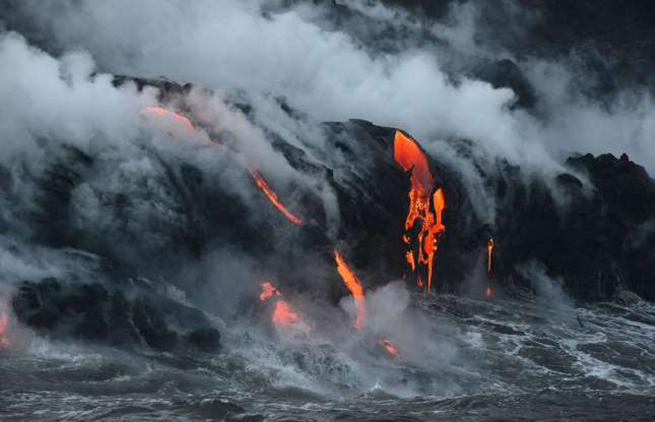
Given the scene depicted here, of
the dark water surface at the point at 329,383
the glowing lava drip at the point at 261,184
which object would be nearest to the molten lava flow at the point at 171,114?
the glowing lava drip at the point at 261,184

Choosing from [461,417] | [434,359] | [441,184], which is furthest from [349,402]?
[441,184]

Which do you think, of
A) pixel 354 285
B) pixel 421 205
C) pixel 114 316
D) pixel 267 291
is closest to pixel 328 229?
pixel 354 285

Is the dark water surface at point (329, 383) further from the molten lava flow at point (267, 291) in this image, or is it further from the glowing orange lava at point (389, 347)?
the molten lava flow at point (267, 291)

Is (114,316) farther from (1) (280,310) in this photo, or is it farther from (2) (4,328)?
(1) (280,310)

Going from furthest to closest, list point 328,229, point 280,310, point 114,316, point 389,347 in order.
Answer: point 328,229
point 280,310
point 389,347
point 114,316

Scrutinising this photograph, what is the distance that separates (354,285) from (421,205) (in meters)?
6.80

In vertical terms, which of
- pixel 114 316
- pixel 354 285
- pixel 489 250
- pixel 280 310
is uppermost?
pixel 489 250

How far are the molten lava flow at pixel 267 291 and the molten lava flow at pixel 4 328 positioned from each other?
7.01m

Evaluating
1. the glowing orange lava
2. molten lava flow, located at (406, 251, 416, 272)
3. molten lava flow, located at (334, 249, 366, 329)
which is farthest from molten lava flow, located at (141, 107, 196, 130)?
molten lava flow, located at (406, 251, 416, 272)

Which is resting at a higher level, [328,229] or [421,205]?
[421,205]

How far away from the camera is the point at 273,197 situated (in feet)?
91.7

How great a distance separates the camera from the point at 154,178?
85.4ft

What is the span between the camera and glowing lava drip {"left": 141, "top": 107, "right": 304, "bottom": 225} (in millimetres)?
27750

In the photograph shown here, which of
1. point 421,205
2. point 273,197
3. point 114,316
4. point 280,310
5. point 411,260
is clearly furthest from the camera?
point 421,205
